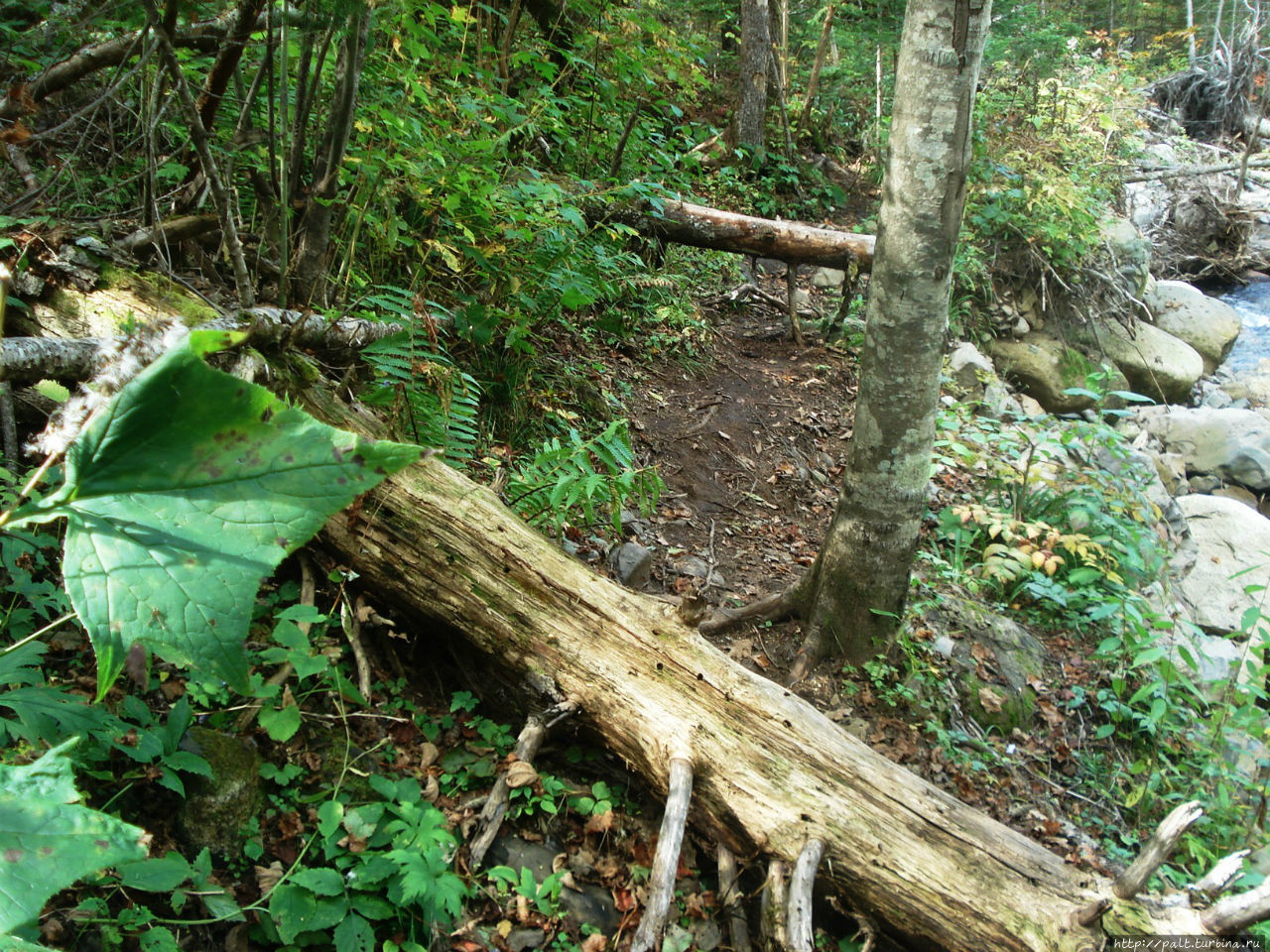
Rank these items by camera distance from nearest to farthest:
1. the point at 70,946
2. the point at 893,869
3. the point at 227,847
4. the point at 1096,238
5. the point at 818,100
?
1. the point at 70,946
2. the point at 227,847
3. the point at 893,869
4. the point at 1096,238
5. the point at 818,100

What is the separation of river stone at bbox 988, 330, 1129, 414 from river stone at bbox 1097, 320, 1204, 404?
2.22 feet

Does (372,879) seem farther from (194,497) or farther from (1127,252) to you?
(1127,252)

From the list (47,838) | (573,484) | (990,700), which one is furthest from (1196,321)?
(47,838)

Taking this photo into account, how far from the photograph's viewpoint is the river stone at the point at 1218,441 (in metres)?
8.83

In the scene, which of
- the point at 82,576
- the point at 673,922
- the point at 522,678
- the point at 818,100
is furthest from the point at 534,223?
the point at 818,100

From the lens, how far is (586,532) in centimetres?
431

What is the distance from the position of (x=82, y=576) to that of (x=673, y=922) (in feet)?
7.89

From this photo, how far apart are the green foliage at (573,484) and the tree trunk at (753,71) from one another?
843 cm

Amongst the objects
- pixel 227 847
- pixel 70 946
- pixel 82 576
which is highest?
pixel 82 576

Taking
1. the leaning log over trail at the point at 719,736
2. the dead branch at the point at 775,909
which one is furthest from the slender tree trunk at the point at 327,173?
the dead branch at the point at 775,909

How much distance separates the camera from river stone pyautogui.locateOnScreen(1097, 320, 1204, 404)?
9.69m

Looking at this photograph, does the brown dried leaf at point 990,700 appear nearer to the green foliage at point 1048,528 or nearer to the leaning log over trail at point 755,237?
the green foliage at point 1048,528

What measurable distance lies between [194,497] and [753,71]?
38.3ft

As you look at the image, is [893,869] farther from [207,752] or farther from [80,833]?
[80,833]
